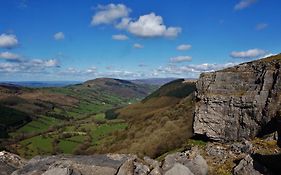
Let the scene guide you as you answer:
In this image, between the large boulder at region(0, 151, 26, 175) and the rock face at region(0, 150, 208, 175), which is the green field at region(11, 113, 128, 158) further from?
the rock face at region(0, 150, 208, 175)

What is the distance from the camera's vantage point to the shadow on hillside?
2048 cm

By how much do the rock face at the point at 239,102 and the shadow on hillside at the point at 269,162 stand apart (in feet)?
39.9

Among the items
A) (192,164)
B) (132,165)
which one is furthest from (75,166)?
(192,164)

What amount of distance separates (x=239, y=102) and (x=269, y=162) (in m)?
18.3

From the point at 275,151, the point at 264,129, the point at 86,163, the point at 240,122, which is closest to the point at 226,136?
the point at 240,122

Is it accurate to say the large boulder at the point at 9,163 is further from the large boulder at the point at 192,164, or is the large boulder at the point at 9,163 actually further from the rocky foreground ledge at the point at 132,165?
the large boulder at the point at 192,164

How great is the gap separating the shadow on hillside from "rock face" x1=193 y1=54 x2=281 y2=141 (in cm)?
1216

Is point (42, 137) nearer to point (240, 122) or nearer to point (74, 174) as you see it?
point (240, 122)

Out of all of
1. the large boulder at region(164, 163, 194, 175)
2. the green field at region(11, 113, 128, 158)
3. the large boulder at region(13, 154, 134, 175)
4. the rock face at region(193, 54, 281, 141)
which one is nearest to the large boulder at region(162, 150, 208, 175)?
the large boulder at region(164, 163, 194, 175)

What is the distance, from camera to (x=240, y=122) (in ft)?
128

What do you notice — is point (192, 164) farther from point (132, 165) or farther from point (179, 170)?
point (132, 165)

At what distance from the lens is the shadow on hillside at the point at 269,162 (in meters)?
20.5

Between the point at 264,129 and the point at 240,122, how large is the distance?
11.8 ft

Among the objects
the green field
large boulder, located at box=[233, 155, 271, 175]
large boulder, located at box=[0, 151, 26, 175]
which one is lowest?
the green field
